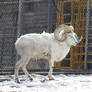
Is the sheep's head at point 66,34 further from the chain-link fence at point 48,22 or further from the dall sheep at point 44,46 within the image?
the chain-link fence at point 48,22

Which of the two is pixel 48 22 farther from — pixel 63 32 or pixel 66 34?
pixel 66 34

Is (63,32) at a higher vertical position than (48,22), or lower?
lower

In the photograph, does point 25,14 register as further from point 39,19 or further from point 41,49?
point 41,49

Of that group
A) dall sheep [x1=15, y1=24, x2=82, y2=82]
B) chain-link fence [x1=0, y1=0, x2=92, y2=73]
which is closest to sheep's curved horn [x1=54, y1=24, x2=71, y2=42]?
dall sheep [x1=15, y1=24, x2=82, y2=82]

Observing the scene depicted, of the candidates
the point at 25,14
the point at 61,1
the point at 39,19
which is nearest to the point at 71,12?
the point at 61,1

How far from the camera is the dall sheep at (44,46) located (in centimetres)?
645

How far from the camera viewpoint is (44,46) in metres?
6.72

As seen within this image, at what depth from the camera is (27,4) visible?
1391 cm

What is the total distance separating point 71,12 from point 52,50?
5.27m

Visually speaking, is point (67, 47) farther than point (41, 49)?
Yes

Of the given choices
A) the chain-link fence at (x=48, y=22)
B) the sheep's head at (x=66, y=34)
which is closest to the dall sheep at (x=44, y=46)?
the sheep's head at (x=66, y=34)

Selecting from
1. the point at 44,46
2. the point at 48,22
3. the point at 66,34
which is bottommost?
the point at 44,46

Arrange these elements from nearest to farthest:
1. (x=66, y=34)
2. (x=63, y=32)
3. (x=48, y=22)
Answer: (x=66, y=34)
(x=63, y=32)
(x=48, y=22)

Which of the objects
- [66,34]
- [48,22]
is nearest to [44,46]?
[66,34]
